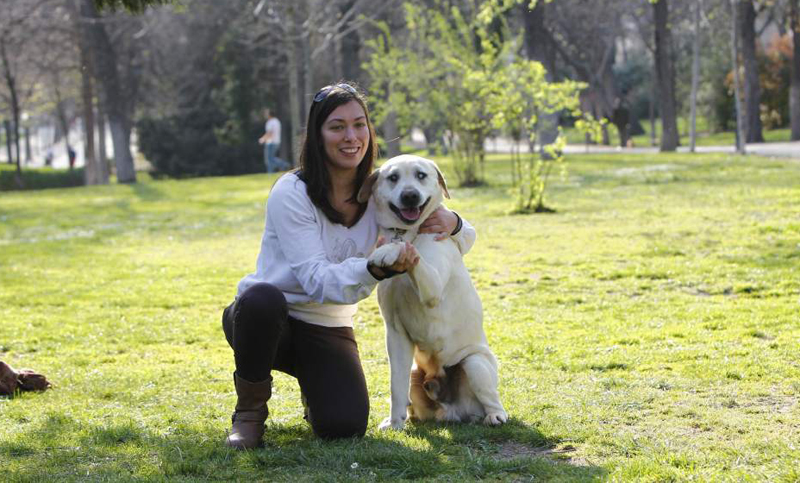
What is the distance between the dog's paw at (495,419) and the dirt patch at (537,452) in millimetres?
186

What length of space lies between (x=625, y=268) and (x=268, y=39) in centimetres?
2732

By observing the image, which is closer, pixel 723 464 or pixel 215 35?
pixel 723 464

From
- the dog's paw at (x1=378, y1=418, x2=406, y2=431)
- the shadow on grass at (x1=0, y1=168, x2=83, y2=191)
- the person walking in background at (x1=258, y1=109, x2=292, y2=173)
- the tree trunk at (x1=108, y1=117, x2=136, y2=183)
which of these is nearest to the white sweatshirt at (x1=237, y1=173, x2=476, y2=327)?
the dog's paw at (x1=378, y1=418, x2=406, y2=431)

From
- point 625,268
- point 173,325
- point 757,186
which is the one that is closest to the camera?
point 173,325

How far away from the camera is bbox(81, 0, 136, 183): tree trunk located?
3250 cm

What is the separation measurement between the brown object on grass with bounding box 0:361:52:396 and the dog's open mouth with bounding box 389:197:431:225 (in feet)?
9.70

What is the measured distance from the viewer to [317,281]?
4211 mm

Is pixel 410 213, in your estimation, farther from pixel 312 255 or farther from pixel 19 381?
pixel 19 381

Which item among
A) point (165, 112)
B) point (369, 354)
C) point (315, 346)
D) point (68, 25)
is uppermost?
point (68, 25)

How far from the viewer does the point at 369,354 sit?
267 inches

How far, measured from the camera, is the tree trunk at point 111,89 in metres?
32.5

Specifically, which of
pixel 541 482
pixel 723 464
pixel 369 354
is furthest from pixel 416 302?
pixel 369 354

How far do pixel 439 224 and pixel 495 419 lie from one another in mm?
991

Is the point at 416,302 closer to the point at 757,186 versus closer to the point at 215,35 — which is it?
the point at 757,186
